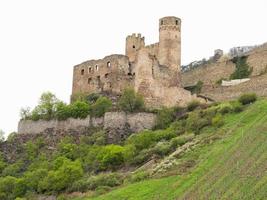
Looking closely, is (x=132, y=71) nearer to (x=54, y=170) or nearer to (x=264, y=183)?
(x=54, y=170)

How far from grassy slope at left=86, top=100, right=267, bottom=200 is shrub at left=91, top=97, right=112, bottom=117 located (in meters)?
12.2

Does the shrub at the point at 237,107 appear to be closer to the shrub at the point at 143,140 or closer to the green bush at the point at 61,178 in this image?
the shrub at the point at 143,140

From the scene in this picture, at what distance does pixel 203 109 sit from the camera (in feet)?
193

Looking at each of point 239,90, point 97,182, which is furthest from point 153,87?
point 97,182

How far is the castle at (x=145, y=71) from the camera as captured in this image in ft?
203

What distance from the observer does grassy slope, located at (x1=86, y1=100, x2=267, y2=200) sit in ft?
125

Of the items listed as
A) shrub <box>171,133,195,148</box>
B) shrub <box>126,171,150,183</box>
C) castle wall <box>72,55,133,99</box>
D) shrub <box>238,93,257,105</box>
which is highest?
castle wall <box>72,55,133,99</box>

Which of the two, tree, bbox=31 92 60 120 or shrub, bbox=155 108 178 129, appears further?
tree, bbox=31 92 60 120

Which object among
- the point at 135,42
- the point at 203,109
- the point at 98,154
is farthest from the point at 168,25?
the point at 98,154

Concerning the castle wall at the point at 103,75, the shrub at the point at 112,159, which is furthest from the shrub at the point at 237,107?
the castle wall at the point at 103,75

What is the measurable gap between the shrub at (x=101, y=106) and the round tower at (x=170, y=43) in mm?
7233

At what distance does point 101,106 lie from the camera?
60250mm

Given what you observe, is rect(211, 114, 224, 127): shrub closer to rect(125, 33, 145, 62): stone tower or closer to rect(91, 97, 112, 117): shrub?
rect(91, 97, 112, 117): shrub

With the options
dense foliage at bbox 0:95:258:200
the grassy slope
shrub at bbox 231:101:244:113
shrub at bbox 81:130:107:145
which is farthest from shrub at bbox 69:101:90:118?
the grassy slope
